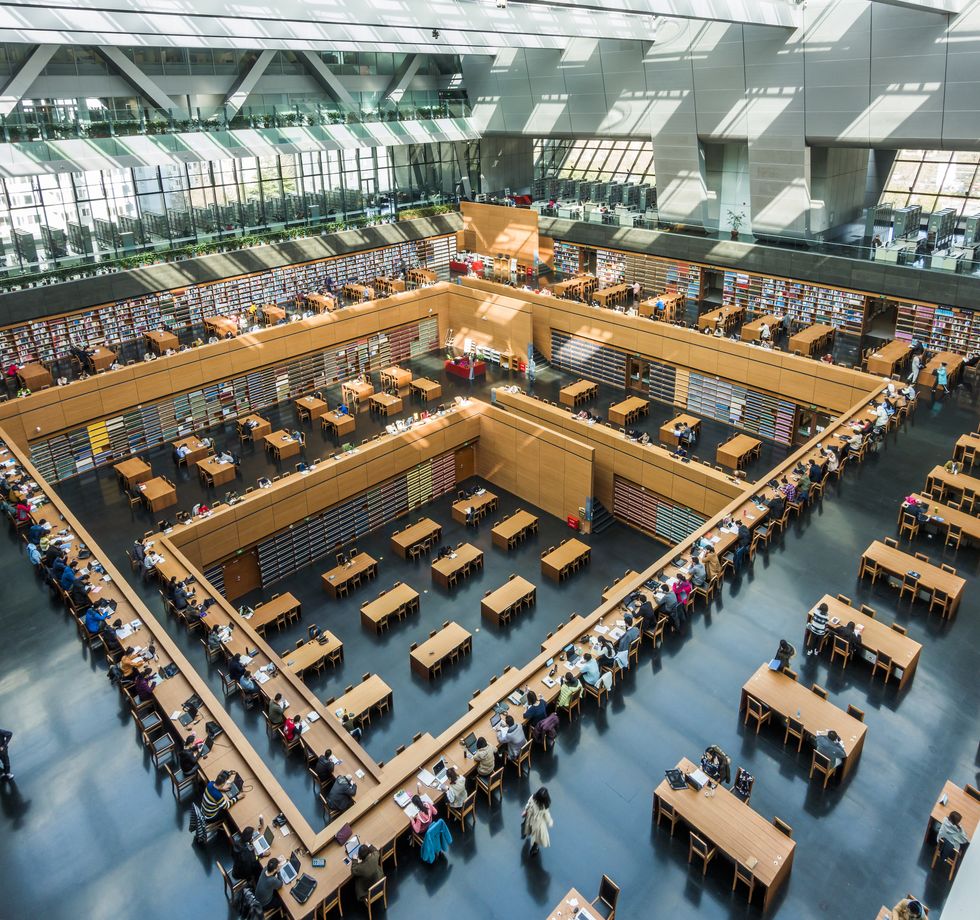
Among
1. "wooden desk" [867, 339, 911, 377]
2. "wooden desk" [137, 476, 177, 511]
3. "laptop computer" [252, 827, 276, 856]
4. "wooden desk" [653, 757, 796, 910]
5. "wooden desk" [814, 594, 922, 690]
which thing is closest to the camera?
"wooden desk" [653, 757, 796, 910]

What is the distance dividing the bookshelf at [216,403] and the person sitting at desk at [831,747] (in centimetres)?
1892

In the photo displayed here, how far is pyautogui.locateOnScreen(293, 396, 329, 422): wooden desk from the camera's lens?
22609 mm

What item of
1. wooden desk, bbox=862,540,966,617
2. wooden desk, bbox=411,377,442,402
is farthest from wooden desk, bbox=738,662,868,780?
wooden desk, bbox=411,377,442,402

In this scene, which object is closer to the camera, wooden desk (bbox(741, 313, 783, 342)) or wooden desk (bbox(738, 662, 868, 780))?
wooden desk (bbox(738, 662, 868, 780))

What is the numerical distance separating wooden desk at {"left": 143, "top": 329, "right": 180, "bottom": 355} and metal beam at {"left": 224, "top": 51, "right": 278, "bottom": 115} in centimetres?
939

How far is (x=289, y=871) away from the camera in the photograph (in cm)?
791

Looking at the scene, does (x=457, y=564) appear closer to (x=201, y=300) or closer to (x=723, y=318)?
(x=723, y=318)

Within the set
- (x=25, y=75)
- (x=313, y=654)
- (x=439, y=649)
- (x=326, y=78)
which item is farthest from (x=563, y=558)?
(x=326, y=78)

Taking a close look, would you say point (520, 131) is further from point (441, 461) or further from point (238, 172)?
point (441, 461)

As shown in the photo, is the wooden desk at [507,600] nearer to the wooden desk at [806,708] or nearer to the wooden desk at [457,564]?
the wooden desk at [457,564]

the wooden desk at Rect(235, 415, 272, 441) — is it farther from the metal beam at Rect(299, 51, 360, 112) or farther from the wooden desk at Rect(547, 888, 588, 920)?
the wooden desk at Rect(547, 888, 588, 920)

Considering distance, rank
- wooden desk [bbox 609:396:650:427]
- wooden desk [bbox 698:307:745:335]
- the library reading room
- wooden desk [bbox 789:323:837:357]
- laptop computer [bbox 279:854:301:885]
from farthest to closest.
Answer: wooden desk [bbox 698:307:745:335] < wooden desk [bbox 609:396:650:427] < wooden desk [bbox 789:323:837:357] < the library reading room < laptop computer [bbox 279:854:301:885]

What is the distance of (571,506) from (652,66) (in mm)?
16231

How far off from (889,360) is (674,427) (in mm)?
5850
